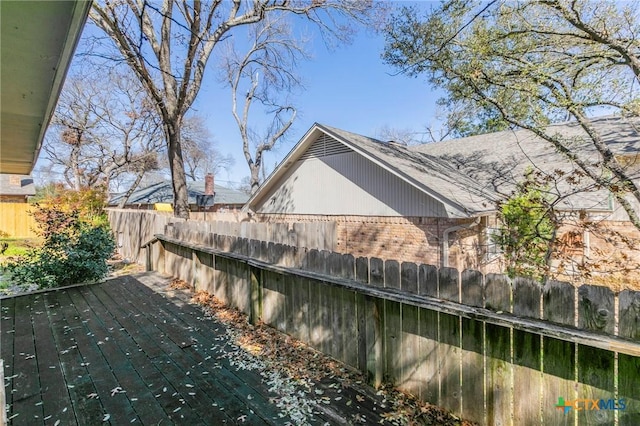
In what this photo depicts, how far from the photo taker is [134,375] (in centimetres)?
310

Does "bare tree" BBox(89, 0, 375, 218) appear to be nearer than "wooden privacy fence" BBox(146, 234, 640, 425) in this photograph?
No

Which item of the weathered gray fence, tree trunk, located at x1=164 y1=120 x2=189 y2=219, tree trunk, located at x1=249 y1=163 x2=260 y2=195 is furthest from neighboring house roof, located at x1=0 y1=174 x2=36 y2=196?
tree trunk, located at x1=164 y1=120 x2=189 y2=219

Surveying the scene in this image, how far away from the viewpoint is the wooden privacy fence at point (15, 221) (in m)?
16.1

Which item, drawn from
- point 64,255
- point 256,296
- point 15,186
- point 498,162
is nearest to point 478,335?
point 256,296

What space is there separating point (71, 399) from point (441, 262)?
293 inches

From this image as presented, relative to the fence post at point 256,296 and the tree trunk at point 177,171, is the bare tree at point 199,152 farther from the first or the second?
the fence post at point 256,296

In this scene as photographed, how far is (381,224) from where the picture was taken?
9117mm

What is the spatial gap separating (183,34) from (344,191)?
6.37 m

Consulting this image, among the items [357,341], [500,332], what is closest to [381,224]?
[357,341]

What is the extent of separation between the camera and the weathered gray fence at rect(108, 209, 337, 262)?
6.80 metres

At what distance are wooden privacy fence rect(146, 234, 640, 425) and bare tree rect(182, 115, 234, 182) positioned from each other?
64.0 feet

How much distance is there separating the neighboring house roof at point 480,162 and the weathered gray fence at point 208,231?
106 inches

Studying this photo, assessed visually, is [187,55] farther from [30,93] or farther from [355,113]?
[355,113]

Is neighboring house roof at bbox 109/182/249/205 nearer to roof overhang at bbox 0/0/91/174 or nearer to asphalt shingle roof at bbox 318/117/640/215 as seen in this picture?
asphalt shingle roof at bbox 318/117/640/215
